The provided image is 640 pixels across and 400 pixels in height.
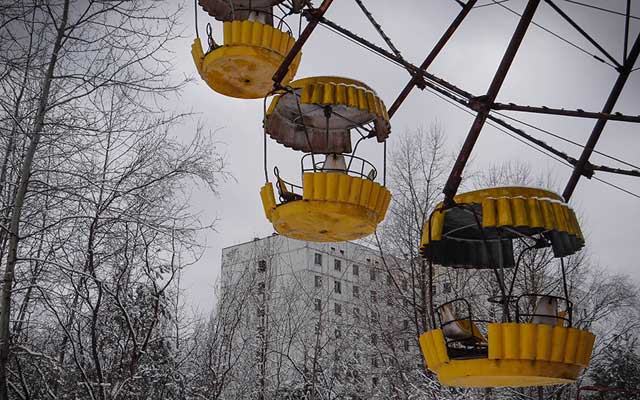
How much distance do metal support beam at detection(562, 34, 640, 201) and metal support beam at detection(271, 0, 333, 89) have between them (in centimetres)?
210

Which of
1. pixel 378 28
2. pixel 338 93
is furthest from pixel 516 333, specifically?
pixel 378 28

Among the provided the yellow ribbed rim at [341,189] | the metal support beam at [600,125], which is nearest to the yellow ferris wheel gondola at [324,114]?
the yellow ribbed rim at [341,189]

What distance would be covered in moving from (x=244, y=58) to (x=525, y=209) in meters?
2.39

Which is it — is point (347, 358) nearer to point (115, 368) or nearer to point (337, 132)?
point (115, 368)

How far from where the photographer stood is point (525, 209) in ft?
11.8

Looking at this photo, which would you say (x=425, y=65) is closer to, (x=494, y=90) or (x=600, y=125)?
(x=494, y=90)

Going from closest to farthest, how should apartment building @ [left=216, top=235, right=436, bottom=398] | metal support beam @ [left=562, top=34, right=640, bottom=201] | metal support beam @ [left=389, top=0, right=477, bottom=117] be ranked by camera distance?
metal support beam @ [left=562, top=34, right=640, bottom=201]
metal support beam @ [left=389, top=0, right=477, bottom=117]
apartment building @ [left=216, top=235, right=436, bottom=398]

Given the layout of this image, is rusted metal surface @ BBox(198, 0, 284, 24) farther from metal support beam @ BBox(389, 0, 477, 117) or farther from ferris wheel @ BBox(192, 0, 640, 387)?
metal support beam @ BBox(389, 0, 477, 117)

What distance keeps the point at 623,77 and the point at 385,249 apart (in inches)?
513

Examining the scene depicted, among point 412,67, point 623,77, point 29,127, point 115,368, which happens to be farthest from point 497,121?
point 115,368

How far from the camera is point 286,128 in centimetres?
562

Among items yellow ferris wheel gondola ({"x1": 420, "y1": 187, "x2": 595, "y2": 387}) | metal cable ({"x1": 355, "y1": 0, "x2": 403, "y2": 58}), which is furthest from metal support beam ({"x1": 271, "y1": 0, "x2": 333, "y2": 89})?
yellow ferris wheel gondola ({"x1": 420, "y1": 187, "x2": 595, "y2": 387})

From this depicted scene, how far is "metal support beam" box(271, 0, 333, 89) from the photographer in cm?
439

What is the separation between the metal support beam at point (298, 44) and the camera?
439 centimetres
